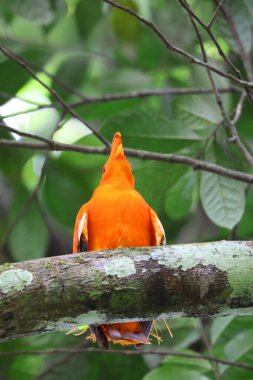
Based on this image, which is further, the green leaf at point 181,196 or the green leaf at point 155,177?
the green leaf at point 181,196

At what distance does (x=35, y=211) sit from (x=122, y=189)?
1.51 m

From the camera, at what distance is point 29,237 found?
16.1 feet

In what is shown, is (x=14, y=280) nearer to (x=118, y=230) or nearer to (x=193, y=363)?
(x=118, y=230)

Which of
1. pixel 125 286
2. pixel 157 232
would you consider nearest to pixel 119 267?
pixel 125 286

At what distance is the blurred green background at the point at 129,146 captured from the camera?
13.3 ft

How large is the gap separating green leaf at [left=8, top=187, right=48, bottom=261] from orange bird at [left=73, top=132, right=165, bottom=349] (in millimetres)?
1312

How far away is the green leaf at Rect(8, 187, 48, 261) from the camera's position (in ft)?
15.9

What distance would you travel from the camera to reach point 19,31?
6438 mm

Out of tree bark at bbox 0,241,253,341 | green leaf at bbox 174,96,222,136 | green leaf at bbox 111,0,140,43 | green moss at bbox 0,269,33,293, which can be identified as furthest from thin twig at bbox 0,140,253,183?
green leaf at bbox 111,0,140,43

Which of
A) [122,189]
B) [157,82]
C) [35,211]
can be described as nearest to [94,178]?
[35,211]

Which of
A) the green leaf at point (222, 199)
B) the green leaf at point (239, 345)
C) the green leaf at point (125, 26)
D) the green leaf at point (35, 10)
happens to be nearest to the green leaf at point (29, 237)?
the green leaf at point (35, 10)

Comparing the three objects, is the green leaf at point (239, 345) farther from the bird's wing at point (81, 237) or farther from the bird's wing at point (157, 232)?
the bird's wing at point (81, 237)

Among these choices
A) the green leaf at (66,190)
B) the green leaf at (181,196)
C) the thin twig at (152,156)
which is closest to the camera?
the thin twig at (152,156)

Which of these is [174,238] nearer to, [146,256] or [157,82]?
[157,82]
